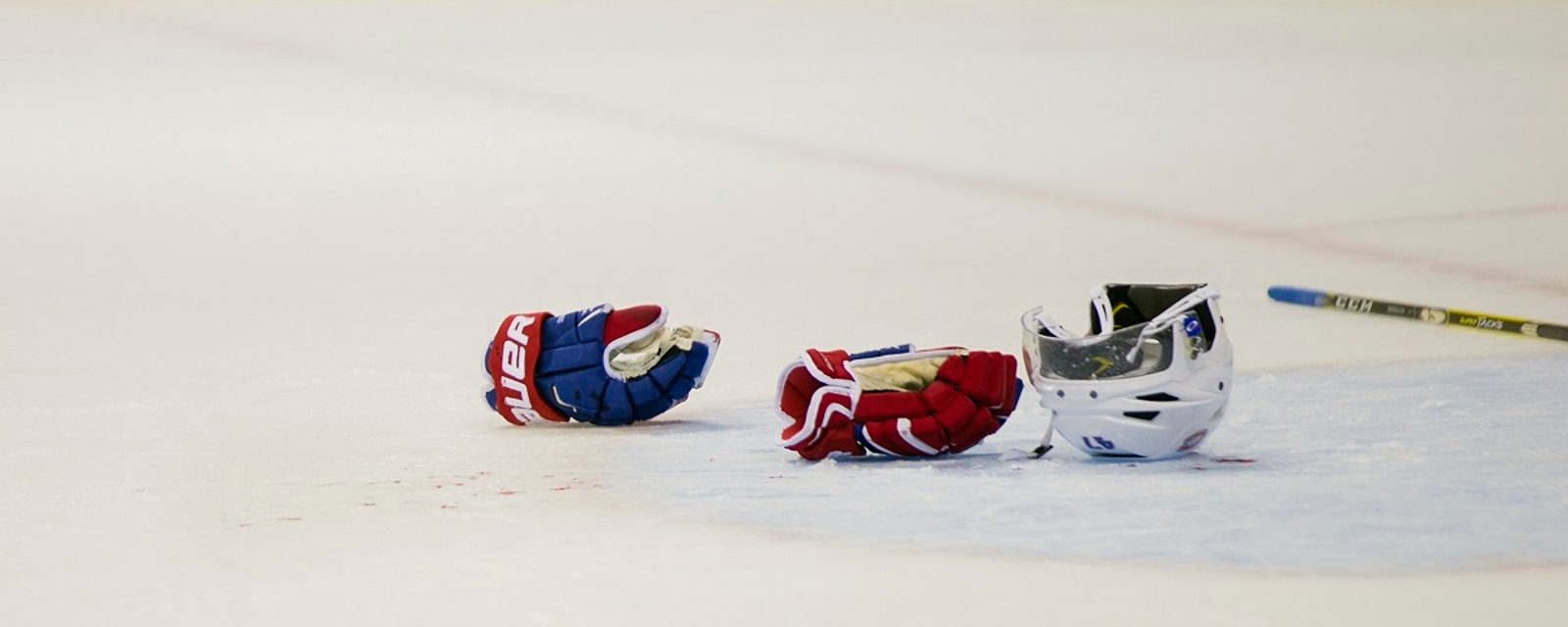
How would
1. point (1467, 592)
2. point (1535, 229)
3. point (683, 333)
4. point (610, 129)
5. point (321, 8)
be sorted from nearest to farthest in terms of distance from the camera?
point (1467, 592)
point (683, 333)
point (1535, 229)
point (610, 129)
point (321, 8)

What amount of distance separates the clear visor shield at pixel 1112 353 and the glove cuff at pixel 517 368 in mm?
1043

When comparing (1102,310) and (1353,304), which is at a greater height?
(1102,310)

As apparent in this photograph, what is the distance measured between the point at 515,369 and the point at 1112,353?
1.20m

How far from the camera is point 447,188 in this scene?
286 inches

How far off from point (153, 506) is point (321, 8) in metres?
6.85

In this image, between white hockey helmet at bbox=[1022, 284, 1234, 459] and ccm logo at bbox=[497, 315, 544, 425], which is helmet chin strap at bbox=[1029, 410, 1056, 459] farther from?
ccm logo at bbox=[497, 315, 544, 425]

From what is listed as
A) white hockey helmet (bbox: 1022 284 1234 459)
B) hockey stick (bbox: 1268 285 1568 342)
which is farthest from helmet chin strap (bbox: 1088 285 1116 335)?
hockey stick (bbox: 1268 285 1568 342)

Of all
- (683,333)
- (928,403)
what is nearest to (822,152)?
(683,333)

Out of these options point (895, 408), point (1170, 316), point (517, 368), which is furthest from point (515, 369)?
point (1170, 316)

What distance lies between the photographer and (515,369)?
371cm

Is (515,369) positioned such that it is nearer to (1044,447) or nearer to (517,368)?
(517,368)

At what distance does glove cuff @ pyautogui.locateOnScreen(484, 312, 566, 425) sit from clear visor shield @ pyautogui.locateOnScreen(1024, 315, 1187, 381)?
1.04m

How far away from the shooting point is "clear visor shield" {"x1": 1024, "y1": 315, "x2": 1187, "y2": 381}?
3084 mm

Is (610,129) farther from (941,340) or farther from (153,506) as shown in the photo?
(153,506)
